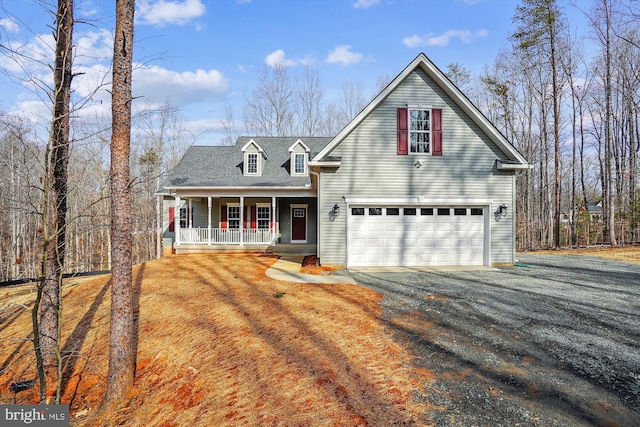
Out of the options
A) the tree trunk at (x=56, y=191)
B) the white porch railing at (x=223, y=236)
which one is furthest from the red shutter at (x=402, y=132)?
the tree trunk at (x=56, y=191)

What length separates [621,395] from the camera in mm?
3477

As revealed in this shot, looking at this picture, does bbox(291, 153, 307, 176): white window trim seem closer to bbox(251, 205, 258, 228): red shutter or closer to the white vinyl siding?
bbox(251, 205, 258, 228): red shutter

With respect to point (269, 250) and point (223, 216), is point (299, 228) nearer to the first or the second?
point (269, 250)

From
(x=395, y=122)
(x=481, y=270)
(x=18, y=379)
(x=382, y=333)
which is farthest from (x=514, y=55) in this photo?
(x=18, y=379)

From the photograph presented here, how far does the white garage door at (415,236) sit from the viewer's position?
1080 cm

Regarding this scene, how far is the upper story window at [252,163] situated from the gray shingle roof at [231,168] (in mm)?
433

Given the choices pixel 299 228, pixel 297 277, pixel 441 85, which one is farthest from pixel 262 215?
pixel 441 85

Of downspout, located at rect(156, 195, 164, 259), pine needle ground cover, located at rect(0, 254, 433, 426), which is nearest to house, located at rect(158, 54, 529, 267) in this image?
pine needle ground cover, located at rect(0, 254, 433, 426)

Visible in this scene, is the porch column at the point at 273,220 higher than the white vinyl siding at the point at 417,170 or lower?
lower

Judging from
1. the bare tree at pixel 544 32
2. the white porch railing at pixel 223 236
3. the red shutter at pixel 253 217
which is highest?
the bare tree at pixel 544 32

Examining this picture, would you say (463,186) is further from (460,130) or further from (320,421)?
(320,421)

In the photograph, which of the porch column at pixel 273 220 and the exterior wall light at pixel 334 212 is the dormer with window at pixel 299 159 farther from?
the exterior wall light at pixel 334 212

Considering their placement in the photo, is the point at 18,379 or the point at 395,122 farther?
the point at 395,122

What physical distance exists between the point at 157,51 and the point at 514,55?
1012 inches
